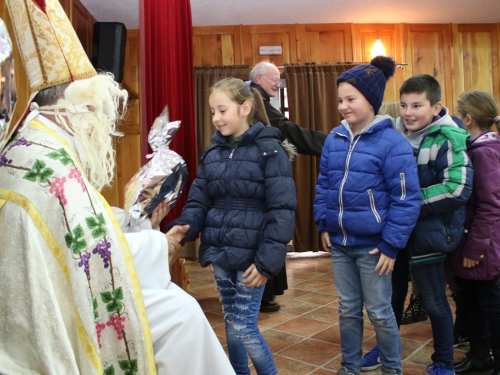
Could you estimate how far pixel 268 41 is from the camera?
18.8 feet

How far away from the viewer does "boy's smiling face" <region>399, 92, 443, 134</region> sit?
2.04 meters

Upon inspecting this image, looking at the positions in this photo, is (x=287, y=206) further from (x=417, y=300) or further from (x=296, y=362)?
(x=417, y=300)

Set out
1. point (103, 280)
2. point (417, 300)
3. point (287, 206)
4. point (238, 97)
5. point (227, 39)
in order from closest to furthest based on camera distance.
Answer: point (103, 280) < point (287, 206) < point (238, 97) < point (417, 300) < point (227, 39)

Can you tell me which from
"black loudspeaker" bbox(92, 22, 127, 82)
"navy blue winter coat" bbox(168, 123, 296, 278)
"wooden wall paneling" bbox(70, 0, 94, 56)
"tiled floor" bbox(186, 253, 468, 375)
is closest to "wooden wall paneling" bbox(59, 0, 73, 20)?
"wooden wall paneling" bbox(70, 0, 94, 56)

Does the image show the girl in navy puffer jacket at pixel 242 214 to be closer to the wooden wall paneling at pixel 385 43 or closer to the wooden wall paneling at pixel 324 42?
the wooden wall paneling at pixel 324 42

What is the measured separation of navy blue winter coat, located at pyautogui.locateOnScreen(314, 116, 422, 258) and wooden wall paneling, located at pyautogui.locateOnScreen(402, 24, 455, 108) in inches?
172

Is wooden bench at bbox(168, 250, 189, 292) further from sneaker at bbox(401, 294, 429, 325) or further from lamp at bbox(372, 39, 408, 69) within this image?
lamp at bbox(372, 39, 408, 69)

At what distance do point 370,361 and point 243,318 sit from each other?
0.80 meters

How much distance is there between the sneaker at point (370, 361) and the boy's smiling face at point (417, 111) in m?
1.02

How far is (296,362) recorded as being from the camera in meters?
2.30

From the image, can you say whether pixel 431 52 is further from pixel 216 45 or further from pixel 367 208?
pixel 367 208

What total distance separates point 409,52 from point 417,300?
389 cm

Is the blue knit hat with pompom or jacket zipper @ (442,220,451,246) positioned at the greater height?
the blue knit hat with pompom

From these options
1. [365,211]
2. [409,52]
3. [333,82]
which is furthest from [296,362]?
[409,52]
